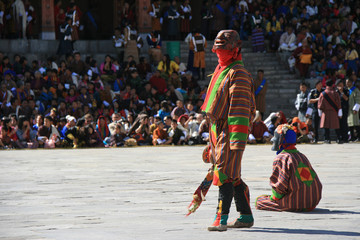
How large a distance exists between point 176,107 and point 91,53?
5.22 metres


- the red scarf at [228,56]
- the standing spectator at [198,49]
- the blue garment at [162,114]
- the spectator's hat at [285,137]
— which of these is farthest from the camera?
the standing spectator at [198,49]

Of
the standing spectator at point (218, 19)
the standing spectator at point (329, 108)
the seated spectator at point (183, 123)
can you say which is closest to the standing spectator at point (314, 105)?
the standing spectator at point (329, 108)

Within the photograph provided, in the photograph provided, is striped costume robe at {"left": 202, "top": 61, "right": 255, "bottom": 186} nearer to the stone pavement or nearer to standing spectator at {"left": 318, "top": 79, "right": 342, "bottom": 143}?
the stone pavement

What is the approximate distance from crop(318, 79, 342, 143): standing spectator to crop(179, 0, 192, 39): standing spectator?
27.0 ft

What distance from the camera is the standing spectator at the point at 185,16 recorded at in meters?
24.7

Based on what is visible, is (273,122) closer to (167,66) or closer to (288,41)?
(167,66)

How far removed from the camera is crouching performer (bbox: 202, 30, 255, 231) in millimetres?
5711

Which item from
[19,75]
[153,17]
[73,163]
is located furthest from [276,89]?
[73,163]

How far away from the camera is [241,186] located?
5922 millimetres

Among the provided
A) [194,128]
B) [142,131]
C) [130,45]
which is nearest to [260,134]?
[194,128]

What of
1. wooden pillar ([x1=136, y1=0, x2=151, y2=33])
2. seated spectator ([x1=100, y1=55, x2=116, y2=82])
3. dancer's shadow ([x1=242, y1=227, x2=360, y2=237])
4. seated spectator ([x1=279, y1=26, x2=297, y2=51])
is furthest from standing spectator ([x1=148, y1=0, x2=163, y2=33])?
dancer's shadow ([x1=242, y1=227, x2=360, y2=237])

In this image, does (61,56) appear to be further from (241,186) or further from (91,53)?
(241,186)

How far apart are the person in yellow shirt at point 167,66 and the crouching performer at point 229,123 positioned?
16.1m

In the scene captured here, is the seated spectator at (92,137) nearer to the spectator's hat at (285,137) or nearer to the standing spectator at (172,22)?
the standing spectator at (172,22)
